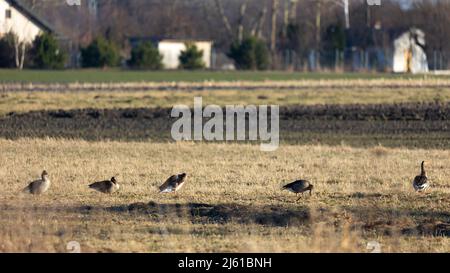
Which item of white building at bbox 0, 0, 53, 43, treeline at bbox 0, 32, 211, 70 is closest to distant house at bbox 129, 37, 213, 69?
treeline at bbox 0, 32, 211, 70

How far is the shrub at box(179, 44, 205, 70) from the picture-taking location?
8462 centimetres

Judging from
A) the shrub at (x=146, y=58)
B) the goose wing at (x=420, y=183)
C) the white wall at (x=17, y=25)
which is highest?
the white wall at (x=17, y=25)

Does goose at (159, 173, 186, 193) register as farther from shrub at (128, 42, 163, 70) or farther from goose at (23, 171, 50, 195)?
shrub at (128, 42, 163, 70)

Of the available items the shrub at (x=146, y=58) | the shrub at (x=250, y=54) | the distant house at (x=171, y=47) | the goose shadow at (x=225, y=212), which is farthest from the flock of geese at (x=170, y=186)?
the distant house at (x=171, y=47)

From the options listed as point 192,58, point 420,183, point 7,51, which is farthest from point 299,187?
point 192,58

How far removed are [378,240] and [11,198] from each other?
5.83 metres

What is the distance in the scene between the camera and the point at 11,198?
15.6 metres

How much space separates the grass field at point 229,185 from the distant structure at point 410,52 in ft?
148

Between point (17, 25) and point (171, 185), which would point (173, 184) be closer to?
point (171, 185)

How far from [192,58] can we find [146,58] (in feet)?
12.4

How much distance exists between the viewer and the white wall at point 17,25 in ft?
256

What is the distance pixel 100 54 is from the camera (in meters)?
82.2

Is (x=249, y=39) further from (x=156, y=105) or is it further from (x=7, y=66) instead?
(x=156, y=105)

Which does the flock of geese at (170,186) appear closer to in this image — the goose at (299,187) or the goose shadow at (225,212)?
the goose at (299,187)
